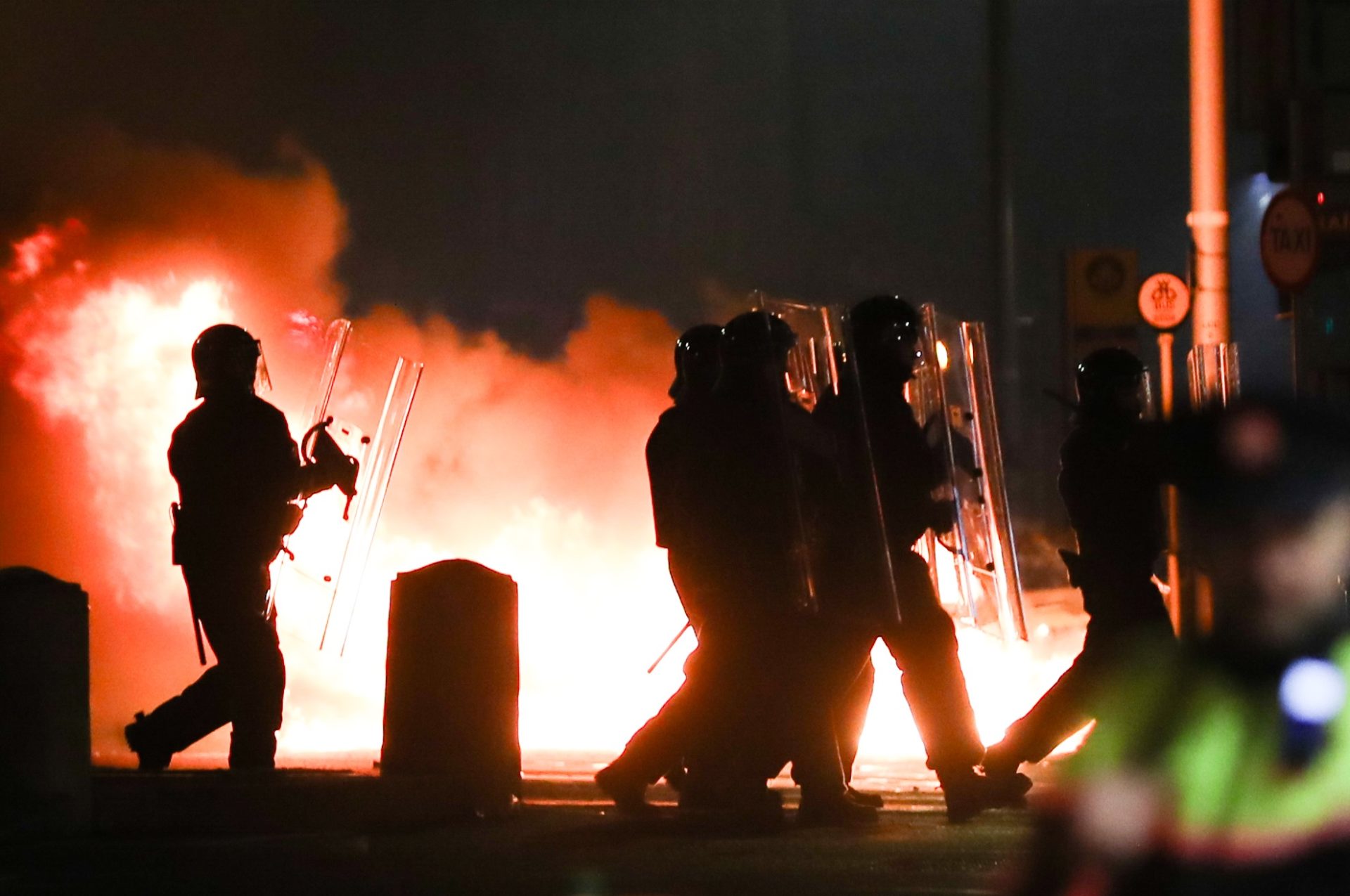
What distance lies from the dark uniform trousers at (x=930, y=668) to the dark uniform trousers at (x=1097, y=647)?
0.20m

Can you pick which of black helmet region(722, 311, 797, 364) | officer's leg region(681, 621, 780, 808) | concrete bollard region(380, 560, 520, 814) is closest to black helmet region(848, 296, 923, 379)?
black helmet region(722, 311, 797, 364)

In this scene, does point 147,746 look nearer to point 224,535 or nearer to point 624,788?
point 224,535

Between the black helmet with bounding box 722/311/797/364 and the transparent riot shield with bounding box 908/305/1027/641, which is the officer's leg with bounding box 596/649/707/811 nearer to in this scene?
the black helmet with bounding box 722/311/797/364

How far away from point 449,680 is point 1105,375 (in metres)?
2.53

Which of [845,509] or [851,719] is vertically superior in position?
[845,509]

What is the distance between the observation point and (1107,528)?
7402mm

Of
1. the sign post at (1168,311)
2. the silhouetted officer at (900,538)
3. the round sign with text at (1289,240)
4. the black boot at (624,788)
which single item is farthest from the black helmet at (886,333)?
the round sign with text at (1289,240)

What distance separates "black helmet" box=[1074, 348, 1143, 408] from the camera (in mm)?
7402

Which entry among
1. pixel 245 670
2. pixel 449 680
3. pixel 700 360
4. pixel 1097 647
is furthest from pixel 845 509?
pixel 245 670

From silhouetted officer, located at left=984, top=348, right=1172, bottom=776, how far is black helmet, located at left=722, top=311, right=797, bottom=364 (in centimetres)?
101

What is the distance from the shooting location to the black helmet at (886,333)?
25.8ft

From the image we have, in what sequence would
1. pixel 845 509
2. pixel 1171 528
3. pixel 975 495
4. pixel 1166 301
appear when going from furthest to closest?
pixel 1166 301, pixel 1171 528, pixel 975 495, pixel 845 509

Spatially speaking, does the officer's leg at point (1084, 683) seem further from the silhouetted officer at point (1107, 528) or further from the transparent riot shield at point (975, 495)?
the transparent riot shield at point (975, 495)

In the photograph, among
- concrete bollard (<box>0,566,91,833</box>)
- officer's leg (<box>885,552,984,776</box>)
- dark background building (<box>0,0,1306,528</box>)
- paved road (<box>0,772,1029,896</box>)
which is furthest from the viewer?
dark background building (<box>0,0,1306,528</box>)
